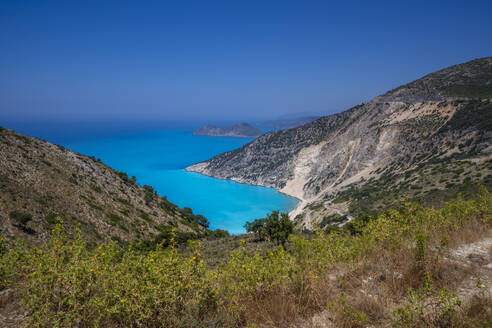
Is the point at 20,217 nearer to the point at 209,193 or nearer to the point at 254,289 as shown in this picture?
the point at 254,289

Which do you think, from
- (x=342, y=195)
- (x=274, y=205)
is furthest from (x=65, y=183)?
(x=274, y=205)

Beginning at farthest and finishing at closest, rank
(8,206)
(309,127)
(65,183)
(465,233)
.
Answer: (309,127) < (65,183) < (8,206) < (465,233)

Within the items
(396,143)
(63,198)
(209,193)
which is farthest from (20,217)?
(209,193)

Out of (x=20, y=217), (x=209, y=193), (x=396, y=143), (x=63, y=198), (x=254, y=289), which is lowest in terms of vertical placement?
(x=209, y=193)

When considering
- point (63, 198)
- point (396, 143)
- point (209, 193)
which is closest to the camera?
point (63, 198)

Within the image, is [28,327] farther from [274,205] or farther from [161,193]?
[161,193]
